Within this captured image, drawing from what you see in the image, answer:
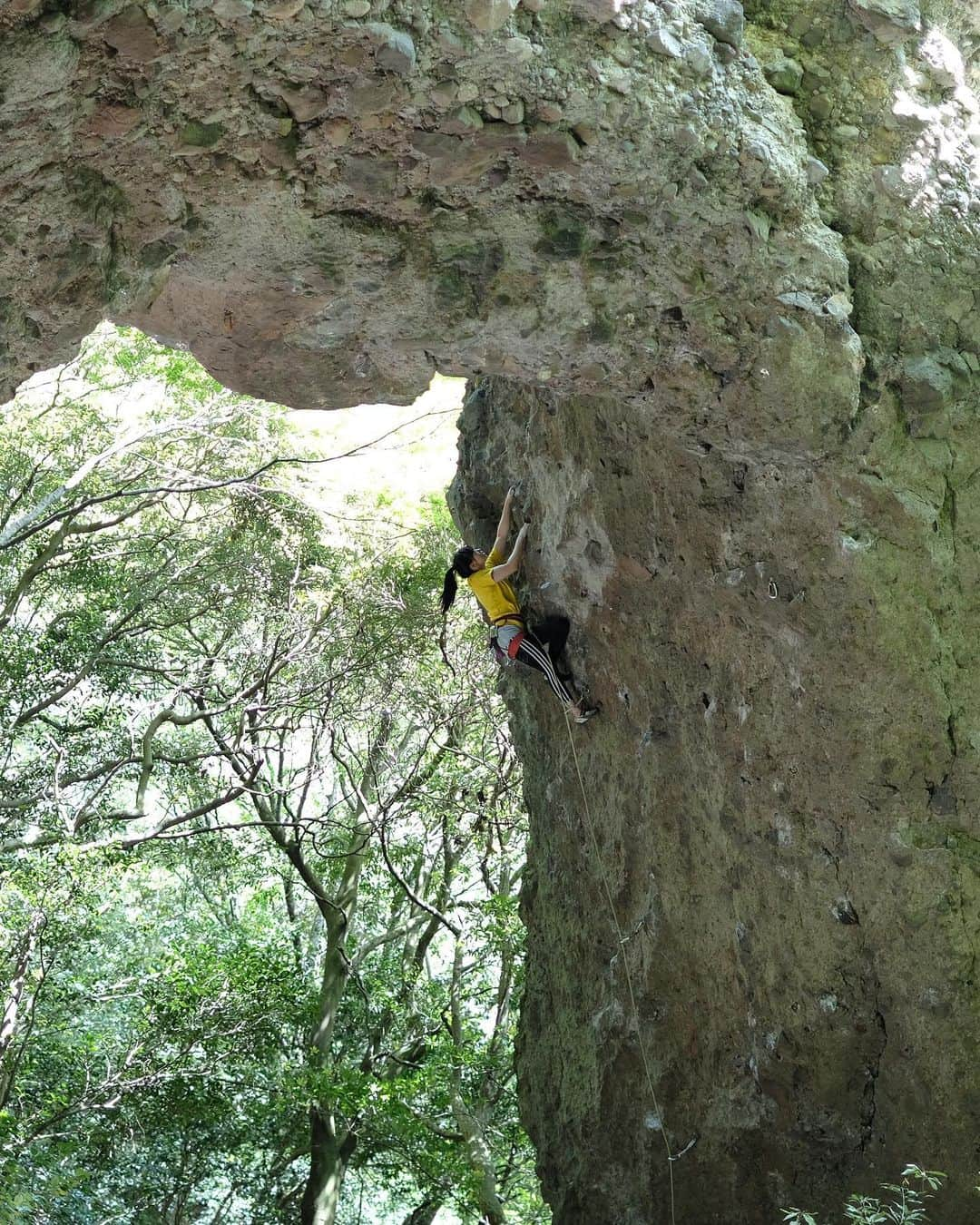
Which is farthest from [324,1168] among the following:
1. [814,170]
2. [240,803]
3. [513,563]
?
[814,170]

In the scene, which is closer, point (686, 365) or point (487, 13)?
point (487, 13)

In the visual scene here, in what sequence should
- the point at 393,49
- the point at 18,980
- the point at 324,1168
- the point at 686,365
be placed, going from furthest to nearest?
the point at 324,1168
the point at 18,980
the point at 686,365
the point at 393,49

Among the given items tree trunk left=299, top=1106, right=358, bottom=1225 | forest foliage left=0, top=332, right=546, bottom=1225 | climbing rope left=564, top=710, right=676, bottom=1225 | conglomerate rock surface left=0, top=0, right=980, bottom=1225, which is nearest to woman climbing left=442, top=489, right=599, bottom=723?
conglomerate rock surface left=0, top=0, right=980, bottom=1225

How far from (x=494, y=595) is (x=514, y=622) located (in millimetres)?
166

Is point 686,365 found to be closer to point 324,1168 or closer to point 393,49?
point 393,49

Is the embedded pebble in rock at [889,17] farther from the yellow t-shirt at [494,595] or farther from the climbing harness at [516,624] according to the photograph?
the climbing harness at [516,624]

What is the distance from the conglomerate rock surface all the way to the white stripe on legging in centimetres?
18

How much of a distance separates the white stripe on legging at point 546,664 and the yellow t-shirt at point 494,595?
0.16 meters

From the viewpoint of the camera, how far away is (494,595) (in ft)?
20.4

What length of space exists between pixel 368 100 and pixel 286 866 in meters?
9.97

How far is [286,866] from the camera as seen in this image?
12.3 metres

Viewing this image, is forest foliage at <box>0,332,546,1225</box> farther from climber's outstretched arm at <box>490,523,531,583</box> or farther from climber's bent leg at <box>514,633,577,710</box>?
climber's bent leg at <box>514,633,577,710</box>

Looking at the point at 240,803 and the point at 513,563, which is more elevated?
the point at 240,803

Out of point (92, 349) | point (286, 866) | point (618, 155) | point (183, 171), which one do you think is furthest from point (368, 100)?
point (286, 866)
